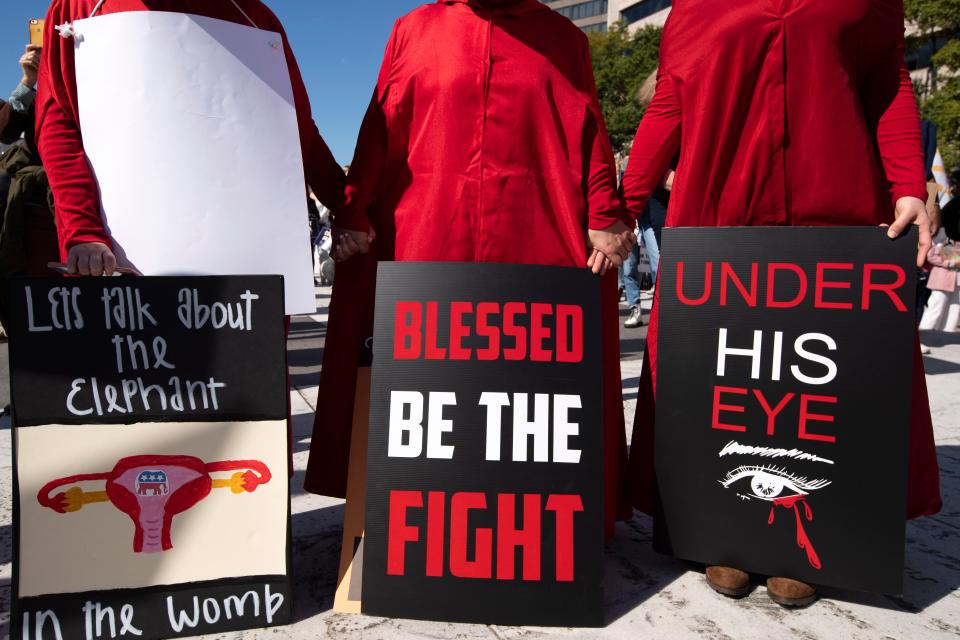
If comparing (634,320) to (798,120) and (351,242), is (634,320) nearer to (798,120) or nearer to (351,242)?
(798,120)

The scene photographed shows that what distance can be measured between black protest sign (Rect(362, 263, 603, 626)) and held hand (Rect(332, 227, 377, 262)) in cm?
23

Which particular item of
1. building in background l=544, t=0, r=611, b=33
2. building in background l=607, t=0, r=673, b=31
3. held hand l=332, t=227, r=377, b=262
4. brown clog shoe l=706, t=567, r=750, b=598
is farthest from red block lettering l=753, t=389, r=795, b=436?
building in background l=544, t=0, r=611, b=33

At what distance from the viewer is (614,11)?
62.7 metres

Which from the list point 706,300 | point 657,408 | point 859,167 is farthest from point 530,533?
point 859,167

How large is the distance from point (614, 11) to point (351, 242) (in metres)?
67.7

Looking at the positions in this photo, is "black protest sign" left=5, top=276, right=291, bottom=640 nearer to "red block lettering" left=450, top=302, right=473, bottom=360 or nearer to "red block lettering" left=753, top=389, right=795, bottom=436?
"red block lettering" left=450, top=302, right=473, bottom=360

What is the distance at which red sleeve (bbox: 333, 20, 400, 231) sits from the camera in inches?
82.6

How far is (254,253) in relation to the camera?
1.84 meters

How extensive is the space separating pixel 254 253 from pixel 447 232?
549 millimetres

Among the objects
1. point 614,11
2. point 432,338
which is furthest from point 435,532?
point 614,11

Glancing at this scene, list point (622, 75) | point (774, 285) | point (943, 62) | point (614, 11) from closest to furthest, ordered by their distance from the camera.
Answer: point (774, 285), point (943, 62), point (622, 75), point (614, 11)

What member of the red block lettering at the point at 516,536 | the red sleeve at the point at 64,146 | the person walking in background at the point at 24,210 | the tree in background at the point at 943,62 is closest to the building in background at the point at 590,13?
the tree in background at the point at 943,62

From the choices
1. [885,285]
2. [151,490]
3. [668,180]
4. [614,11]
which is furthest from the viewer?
[614,11]

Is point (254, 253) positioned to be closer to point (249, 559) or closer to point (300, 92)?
point (300, 92)
